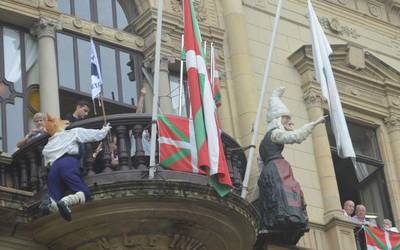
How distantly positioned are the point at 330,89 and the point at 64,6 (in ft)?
14.9

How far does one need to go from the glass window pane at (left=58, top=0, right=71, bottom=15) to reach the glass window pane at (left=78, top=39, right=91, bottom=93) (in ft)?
1.87

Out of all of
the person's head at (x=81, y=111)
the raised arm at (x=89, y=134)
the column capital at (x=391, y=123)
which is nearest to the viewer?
the raised arm at (x=89, y=134)

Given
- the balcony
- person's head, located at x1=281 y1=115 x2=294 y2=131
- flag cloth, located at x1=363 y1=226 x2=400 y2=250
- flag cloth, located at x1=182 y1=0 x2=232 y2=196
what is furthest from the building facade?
person's head, located at x1=281 y1=115 x2=294 y2=131

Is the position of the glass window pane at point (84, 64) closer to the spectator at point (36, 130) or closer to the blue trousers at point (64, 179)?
the spectator at point (36, 130)

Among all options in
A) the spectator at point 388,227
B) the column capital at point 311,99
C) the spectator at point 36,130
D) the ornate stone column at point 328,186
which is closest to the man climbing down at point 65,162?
Answer: the spectator at point 36,130

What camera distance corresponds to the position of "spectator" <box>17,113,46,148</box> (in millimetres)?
16328

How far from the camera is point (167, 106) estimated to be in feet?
62.4

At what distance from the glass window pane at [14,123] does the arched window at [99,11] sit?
2126mm

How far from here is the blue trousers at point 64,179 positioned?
597 inches

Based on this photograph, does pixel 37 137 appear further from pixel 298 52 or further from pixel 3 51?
pixel 298 52

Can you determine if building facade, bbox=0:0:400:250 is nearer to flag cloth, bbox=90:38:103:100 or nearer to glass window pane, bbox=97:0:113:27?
glass window pane, bbox=97:0:113:27

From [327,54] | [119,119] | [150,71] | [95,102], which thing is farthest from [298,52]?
[119,119]

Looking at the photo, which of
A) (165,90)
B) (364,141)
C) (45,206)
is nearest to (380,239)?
(364,141)

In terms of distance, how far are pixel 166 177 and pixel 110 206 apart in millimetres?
926
